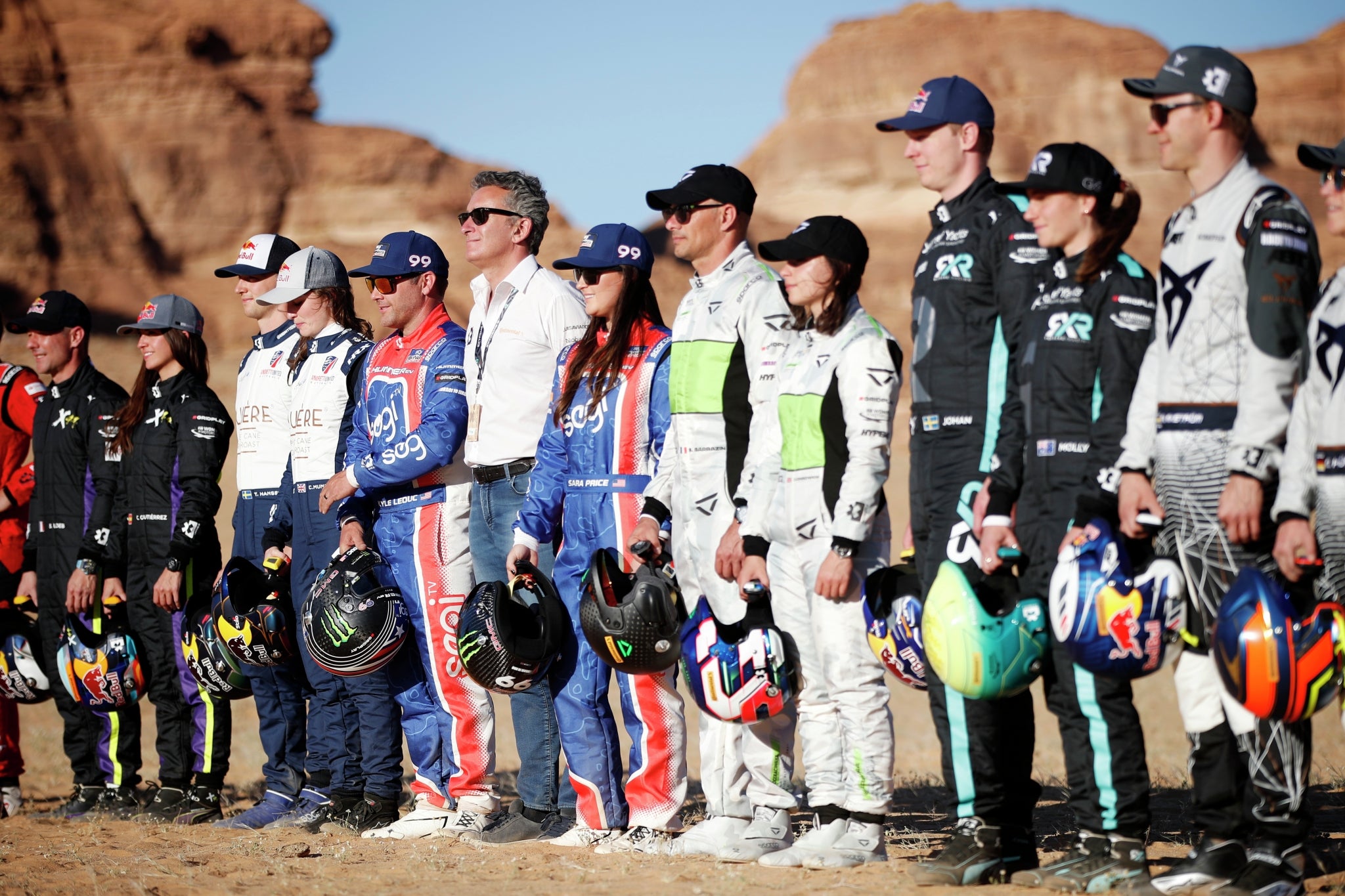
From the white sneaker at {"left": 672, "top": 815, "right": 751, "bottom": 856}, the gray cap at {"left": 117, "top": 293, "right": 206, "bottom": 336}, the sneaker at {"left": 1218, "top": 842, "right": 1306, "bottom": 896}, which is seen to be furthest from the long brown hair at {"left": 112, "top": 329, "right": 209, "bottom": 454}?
the sneaker at {"left": 1218, "top": 842, "right": 1306, "bottom": 896}

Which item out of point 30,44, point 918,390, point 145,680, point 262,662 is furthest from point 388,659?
point 30,44

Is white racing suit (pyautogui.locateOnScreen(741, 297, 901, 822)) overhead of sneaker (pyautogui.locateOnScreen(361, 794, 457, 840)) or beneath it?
overhead

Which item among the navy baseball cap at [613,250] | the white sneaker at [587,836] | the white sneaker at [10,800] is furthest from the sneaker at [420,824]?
the white sneaker at [10,800]

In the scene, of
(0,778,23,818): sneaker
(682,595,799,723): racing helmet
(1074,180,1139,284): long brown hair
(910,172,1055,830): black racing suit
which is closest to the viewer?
(1074,180,1139,284): long brown hair

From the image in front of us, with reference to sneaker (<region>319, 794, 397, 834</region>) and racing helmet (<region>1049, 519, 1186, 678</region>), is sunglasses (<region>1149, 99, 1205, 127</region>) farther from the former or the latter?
sneaker (<region>319, 794, 397, 834</region>)

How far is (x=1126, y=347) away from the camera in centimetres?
514

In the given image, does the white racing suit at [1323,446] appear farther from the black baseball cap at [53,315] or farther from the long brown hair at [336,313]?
the black baseball cap at [53,315]

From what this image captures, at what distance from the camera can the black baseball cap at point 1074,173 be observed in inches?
206

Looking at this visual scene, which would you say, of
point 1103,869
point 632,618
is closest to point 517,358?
point 632,618

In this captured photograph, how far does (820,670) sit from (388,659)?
238 cm

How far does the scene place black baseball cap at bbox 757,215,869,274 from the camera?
6.00 metres

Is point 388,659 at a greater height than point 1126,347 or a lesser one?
lesser

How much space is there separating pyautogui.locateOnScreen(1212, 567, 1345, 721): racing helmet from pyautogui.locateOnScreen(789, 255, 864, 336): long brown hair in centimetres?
203

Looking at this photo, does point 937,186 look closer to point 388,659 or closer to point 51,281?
point 388,659
